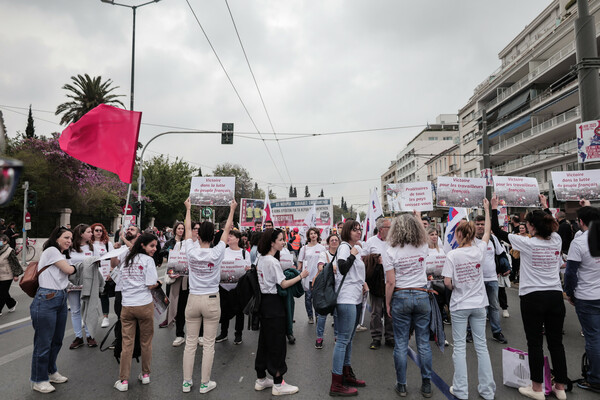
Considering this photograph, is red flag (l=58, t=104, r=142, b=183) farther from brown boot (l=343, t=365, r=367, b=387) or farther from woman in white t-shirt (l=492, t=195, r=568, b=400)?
woman in white t-shirt (l=492, t=195, r=568, b=400)

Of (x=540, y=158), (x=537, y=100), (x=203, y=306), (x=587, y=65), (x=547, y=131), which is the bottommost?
(x=203, y=306)

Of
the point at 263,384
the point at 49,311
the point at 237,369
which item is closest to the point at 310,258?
the point at 237,369

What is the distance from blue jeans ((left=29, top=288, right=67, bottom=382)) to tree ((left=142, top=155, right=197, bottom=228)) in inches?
1375

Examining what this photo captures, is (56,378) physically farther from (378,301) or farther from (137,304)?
(378,301)

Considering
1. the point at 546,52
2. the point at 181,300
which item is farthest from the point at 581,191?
the point at 546,52

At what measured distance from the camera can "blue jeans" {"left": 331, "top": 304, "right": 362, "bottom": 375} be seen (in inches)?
153

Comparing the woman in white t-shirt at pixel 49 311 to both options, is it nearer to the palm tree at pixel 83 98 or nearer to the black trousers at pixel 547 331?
the black trousers at pixel 547 331

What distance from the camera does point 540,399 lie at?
3.75 m

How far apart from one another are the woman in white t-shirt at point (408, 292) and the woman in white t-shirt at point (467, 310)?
28 cm

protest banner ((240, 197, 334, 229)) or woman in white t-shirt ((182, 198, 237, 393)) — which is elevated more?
protest banner ((240, 197, 334, 229))

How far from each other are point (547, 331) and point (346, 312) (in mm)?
2127

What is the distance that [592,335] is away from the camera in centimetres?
396

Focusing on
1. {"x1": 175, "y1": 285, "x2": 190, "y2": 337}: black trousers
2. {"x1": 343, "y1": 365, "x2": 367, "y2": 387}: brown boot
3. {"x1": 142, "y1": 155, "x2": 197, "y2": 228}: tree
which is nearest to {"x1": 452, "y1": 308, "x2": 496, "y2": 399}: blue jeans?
{"x1": 343, "y1": 365, "x2": 367, "y2": 387}: brown boot

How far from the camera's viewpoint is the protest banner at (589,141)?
7.02m
